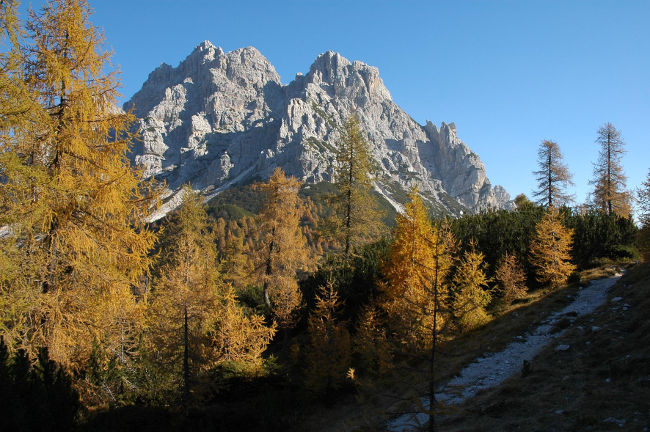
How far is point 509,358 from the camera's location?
11305mm

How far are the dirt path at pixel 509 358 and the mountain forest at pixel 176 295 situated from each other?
1.47ft

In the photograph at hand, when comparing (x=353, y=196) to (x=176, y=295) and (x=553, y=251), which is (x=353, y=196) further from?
(x=176, y=295)

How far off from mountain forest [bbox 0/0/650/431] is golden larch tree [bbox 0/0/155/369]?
41 millimetres

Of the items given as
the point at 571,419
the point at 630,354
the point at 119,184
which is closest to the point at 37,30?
the point at 119,184

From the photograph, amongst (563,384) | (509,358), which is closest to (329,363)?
(509,358)

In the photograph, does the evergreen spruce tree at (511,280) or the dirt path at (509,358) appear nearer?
the dirt path at (509,358)

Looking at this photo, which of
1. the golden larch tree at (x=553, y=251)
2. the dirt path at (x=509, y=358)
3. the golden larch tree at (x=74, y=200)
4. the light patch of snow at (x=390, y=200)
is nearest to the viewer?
the golden larch tree at (x=74, y=200)

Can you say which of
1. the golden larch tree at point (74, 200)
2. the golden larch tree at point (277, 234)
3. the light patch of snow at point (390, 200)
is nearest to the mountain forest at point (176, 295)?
the golden larch tree at point (74, 200)

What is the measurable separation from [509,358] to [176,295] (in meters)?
11.7

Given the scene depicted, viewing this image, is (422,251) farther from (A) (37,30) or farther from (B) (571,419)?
(A) (37,30)

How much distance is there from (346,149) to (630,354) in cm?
1757

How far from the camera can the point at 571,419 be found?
19.7ft

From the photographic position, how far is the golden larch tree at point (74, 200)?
692cm

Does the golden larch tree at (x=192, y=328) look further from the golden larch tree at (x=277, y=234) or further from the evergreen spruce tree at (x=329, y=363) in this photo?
the golden larch tree at (x=277, y=234)
